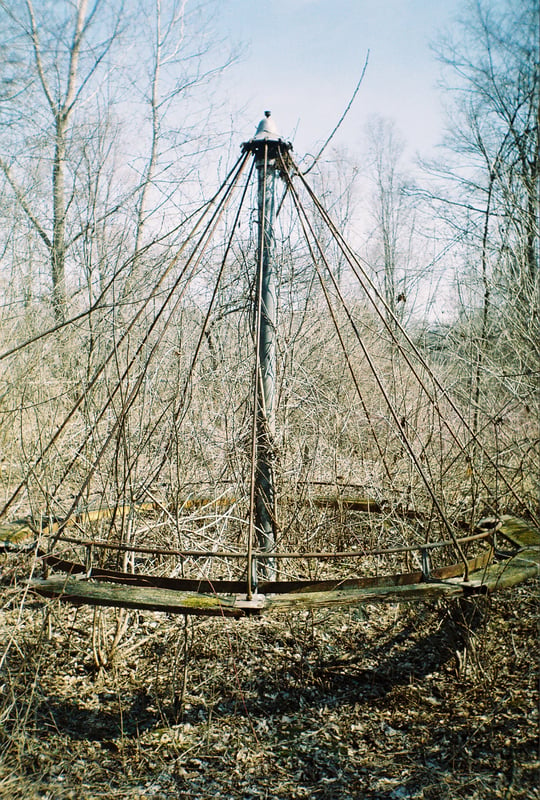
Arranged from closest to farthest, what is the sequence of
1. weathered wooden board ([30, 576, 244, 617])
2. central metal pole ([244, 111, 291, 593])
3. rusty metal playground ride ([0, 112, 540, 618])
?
weathered wooden board ([30, 576, 244, 617])
rusty metal playground ride ([0, 112, 540, 618])
central metal pole ([244, 111, 291, 593])

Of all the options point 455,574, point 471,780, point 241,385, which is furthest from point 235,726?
point 241,385

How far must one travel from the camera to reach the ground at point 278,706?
2752mm

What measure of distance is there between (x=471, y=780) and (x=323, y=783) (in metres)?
0.74

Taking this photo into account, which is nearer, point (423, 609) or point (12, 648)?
point (12, 648)

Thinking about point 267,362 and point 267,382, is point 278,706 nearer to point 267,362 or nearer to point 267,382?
point 267,382

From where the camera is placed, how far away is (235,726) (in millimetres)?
3320

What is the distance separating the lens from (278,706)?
139 inches

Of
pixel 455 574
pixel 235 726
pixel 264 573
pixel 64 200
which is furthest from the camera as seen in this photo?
pixel 64 200

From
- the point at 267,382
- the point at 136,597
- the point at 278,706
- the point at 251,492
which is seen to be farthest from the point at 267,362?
the point at 278,706

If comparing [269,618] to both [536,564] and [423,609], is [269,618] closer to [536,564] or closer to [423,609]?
[423,609]

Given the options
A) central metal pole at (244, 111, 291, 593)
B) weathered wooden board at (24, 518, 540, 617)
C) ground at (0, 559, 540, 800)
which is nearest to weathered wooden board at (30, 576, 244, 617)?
weathered wooden board at (24, 518, 540, 617)

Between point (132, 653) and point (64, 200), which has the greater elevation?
point (64, 200)

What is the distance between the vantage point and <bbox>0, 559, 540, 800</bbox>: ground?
9.03ft

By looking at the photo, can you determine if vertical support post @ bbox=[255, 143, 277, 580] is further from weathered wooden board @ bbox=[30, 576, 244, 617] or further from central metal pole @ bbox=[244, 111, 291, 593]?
weathered wooden board @ bbox=[30, 576, 244, 617]
